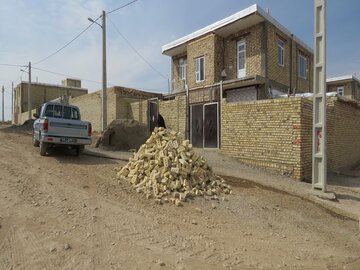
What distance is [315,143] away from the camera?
9.28 meters

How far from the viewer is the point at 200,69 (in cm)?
1970

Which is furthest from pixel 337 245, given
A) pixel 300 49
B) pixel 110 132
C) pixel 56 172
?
pixel 300 49

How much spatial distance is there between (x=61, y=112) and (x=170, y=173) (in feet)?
21.9

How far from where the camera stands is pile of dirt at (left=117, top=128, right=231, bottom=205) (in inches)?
276

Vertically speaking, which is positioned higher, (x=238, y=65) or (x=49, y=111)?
(x=238, y=65)

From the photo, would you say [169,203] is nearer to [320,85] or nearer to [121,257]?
[121,257]

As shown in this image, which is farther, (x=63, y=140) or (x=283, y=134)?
(x=283, y=134)

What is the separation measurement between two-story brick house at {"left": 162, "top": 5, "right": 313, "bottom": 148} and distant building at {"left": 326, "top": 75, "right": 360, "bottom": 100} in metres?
9.65

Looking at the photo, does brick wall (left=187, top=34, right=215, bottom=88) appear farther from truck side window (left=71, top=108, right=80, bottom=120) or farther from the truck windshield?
the truck windshield

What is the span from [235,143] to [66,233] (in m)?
9.20

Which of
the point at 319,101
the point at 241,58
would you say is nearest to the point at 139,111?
the point at 241,58

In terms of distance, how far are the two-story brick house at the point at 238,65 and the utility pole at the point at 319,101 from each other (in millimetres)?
6025

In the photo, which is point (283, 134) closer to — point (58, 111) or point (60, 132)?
point (60, 132)

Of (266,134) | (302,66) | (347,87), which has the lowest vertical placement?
(266,134)
